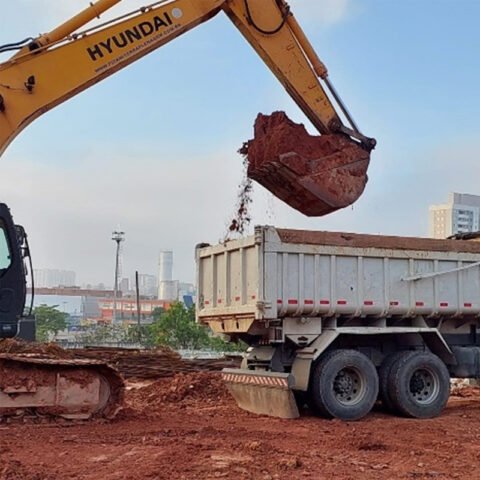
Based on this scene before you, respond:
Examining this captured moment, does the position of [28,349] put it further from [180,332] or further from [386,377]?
[180,332]

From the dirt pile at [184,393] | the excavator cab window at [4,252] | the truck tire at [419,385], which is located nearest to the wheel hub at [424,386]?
the truck tire at [419,385]

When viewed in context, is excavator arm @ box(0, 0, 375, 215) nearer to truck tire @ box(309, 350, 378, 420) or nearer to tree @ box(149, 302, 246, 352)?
truck tire @ box(309, 350, 378, 420)

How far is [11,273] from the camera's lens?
977 cm

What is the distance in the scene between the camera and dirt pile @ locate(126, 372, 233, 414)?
42.6 feet

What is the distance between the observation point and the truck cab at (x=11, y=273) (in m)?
9.73

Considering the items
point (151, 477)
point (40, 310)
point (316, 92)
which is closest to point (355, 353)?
point (316, 92)

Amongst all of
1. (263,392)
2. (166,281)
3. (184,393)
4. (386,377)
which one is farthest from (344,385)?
(166,281)

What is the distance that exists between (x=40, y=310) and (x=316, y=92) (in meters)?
51.6

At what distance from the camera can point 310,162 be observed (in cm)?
1155

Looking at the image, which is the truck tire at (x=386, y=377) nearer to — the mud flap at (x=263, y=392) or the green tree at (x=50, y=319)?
the mud flap at (x=263, y=392)

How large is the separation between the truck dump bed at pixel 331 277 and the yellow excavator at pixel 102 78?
0.82 meters

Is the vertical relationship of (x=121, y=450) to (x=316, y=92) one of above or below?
below

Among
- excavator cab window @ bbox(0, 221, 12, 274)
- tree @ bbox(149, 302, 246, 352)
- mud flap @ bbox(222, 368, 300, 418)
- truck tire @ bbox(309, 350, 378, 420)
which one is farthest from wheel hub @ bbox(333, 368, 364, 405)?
tree @ bbox(149, 302, 246, 352)

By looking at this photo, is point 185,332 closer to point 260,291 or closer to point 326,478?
point 260,291
